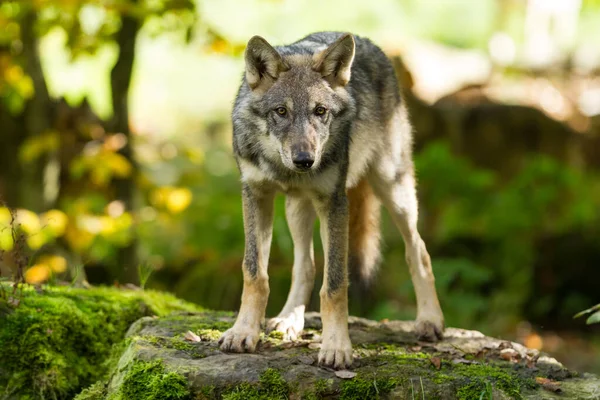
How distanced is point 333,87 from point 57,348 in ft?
8.35

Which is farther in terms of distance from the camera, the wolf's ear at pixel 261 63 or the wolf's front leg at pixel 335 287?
the wolf's ear at pixel 261 63

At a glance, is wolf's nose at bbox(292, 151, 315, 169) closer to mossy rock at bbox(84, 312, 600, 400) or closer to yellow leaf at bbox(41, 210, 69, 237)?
mossy rock at bbox(84, 312, 600, 400)

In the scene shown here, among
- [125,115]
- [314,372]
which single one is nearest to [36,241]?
[125,115]

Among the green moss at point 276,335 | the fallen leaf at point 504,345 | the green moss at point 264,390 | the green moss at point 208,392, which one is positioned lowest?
the green moss at point 208,392

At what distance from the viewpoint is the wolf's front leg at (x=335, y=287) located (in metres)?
4.32

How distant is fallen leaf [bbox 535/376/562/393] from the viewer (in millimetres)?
4336

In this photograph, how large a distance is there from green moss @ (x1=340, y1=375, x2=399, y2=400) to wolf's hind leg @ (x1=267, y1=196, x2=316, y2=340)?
113 centimetres

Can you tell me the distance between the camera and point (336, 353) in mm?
4297

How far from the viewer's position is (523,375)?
14.8 feet

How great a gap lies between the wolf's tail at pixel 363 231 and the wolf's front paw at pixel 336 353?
1.71 meters

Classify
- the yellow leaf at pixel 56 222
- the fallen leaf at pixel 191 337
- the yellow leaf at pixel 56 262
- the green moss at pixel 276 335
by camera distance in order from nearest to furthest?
1. the fallen leaf at pixel 191 337
2. the green moss at pixel 276 335
3. the yellow leaf at pixel 56 222
4. the yellow leaf at pixel 56 262

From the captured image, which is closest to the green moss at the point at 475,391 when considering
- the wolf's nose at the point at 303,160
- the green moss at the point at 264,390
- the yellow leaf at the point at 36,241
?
the green moss at the point at 264,390

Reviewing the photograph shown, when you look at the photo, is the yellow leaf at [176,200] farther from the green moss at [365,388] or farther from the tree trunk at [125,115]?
the green moss at [365,388]

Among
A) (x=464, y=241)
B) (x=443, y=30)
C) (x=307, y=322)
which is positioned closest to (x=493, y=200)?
(x=464, y=241)
